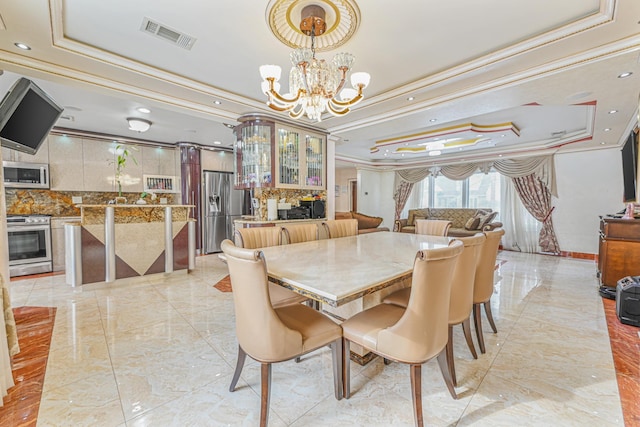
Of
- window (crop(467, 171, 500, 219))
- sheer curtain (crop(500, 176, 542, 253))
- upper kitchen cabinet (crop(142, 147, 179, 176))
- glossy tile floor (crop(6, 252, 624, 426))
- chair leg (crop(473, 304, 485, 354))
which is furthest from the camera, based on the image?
window (crop(467, 171, 500, 219))

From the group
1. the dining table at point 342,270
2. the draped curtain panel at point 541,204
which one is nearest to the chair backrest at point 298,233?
the dining table at point 342,270

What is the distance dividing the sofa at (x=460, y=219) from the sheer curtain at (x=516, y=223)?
426 millimetres

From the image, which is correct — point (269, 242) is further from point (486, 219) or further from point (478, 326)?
point (486, 219)

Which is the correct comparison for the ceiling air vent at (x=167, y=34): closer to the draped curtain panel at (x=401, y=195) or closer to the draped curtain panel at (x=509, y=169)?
the draped curtain panel at (x=509, y=169)

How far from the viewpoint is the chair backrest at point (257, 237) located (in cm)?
242

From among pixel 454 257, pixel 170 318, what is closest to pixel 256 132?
pixel 170 318

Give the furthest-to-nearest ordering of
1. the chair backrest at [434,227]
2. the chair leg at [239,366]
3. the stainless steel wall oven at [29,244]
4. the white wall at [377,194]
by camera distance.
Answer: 1. the white wall at [377,194]
2. the stainless steel wall oven at [29,244]
3. the chair backrest at [434,227]
4. the chair leg at [239,366]

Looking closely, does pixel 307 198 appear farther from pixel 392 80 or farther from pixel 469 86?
pixel 469 86

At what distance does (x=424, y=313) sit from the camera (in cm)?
132

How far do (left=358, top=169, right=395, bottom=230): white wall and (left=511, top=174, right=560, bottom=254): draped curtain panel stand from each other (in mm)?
3722

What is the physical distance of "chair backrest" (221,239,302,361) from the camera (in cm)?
129

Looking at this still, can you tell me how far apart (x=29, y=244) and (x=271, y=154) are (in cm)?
425

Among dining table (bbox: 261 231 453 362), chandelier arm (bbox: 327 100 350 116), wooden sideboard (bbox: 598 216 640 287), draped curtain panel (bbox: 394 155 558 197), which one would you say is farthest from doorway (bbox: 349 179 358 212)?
dining table (bbox: 261 231 453 362)

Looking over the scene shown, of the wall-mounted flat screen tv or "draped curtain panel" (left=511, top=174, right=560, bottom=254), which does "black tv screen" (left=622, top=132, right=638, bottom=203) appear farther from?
"draped curtain panel" (left=511, top=174, right=560, bottom=254)
